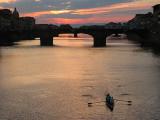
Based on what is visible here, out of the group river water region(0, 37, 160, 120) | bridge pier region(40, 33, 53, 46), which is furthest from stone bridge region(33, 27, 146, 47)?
river water region(0, 37, 160, 120)

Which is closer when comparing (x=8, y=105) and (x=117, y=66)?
(x=8, y=105)

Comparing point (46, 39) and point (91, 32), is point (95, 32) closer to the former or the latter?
point (91, 32)

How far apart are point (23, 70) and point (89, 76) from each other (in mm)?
12575

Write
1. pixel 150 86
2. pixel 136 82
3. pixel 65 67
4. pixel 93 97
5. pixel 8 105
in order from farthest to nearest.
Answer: pixel 65 67 < pixel 136 82 < pixel 150 86 < pixel 93 97 < pixel 8 105

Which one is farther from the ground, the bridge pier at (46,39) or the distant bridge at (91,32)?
the distant bridge at (91,32)

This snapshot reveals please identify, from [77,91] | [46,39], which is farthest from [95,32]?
[77,91]

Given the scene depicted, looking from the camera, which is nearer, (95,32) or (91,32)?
(95,32)

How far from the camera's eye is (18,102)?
40656 mm

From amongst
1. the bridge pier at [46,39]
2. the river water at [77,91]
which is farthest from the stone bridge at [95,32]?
the river water at [77,91]

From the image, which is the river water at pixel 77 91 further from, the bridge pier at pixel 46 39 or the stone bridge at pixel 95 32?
the bridge pier at pixel 46 39

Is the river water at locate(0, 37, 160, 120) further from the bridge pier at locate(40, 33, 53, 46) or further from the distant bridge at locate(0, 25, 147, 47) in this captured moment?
the bridge pier at locate(40, 33, 53, 46)

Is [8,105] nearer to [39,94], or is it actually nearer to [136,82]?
[39,94]

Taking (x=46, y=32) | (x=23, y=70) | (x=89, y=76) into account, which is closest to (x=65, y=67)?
(x=23, y=70)

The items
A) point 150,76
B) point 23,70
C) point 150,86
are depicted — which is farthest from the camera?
point 23,70
